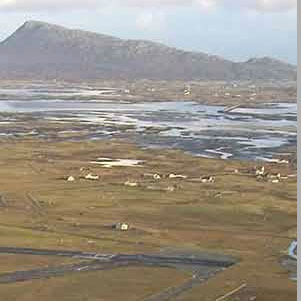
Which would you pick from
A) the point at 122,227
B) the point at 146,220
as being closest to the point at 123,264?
the point at 122,227

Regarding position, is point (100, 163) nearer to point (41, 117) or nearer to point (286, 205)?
point (286, 205)

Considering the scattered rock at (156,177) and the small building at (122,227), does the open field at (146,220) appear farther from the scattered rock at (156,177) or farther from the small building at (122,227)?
the small building at (122,227)

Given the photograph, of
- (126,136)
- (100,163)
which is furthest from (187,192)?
(126,136)

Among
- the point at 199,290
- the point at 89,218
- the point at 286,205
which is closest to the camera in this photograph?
the point at 199,290

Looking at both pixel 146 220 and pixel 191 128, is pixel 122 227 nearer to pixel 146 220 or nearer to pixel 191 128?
pixel 146 220

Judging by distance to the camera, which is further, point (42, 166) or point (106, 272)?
point (42, 166)

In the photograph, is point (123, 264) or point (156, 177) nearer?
point (123, 264)

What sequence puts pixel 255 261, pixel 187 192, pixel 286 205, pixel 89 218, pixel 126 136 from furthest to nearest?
pixel 126 136 → pixel 187 192 → pixel 286 205 → pixel 89 218 → pixel 255 261

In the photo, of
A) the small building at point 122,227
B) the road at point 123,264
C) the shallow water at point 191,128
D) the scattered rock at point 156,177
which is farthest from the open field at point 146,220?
the shallow water at point 191,128
